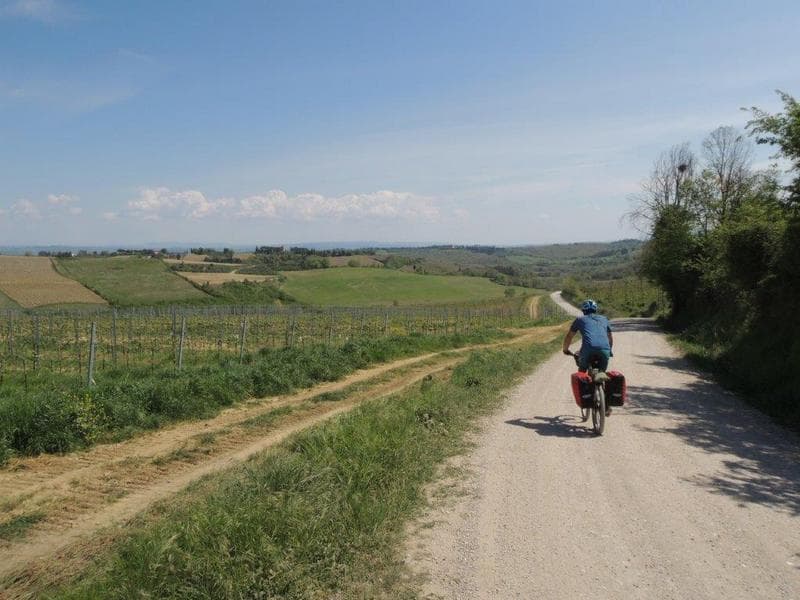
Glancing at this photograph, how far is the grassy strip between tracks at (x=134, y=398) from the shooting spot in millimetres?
8695

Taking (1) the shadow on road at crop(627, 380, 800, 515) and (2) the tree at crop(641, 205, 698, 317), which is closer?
(1) the shadow on road at crop(627, 380, 800, 515)

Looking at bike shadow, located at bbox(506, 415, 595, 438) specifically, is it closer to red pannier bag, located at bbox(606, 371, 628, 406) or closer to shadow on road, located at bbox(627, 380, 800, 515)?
red pannier bag, located at bbox(606, 371, 628, 406)

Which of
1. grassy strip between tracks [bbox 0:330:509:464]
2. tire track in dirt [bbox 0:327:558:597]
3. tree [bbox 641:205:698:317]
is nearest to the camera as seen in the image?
tire track in dirt [bbox 0:327:558:597]

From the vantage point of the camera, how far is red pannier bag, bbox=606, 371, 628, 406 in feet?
26.8

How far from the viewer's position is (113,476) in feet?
25.0

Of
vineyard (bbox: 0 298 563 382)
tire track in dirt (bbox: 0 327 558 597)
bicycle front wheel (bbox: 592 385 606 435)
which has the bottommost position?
vineyard (bbox: 0 298 563 382)

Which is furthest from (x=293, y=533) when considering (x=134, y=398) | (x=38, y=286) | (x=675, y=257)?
(x=38, y=286)

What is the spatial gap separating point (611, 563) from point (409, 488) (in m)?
2.07

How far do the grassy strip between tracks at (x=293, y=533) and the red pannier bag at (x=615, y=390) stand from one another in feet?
9.71

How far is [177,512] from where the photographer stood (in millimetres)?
5793

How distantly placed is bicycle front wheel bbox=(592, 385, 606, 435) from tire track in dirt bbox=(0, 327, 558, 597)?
4957 mm

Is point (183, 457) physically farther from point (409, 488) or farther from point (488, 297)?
point (488, 297)

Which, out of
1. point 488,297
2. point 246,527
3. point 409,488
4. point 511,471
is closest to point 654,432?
point 511,471

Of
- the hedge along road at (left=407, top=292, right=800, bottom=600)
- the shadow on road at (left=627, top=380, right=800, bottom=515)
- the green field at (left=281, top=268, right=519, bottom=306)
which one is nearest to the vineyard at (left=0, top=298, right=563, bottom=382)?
the hedge along road at (left=407, top=292, right=800, bottom=600)
